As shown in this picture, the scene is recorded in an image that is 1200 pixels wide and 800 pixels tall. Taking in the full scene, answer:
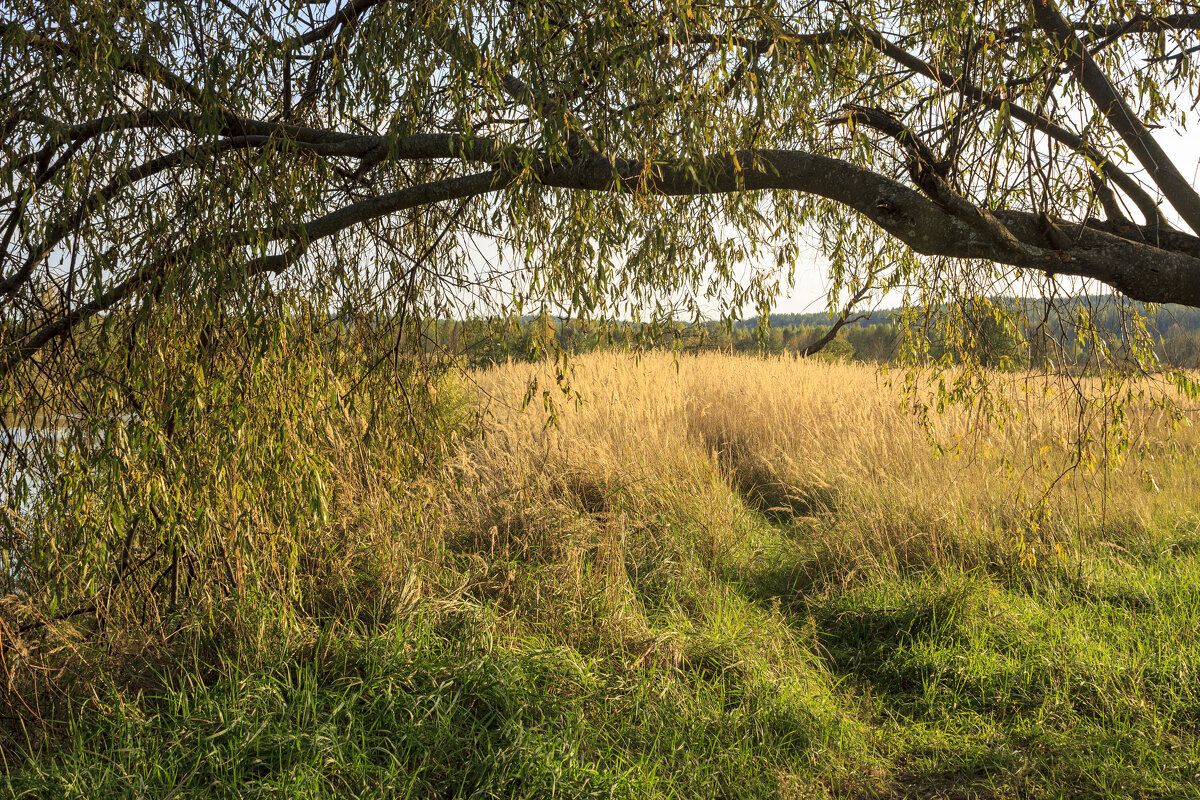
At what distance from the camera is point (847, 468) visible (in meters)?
5.57

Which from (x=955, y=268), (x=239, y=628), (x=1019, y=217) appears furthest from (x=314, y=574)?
(x=955, y=268)

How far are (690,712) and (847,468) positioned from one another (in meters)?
3.22

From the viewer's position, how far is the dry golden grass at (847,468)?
4.38m

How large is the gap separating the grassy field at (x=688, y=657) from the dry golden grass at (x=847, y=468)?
0.14 feet

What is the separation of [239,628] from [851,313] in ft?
11.5

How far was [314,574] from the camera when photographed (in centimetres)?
344

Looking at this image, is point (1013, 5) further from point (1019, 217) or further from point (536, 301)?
point (536, 301)

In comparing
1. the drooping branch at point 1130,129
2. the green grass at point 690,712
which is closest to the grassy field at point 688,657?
the green grass at point 690,712

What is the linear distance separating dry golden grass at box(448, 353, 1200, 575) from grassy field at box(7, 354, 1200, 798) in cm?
4

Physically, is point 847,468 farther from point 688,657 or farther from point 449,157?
point 449,157

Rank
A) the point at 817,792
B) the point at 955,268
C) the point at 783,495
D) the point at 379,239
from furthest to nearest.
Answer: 1. the point at 783,495
2. the point at 955,268
3. the point at 379,239
4. the point at 817,792

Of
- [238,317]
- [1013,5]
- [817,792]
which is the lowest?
[817,792]

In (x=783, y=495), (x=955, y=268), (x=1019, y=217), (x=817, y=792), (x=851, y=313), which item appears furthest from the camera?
(x=783, y=495)

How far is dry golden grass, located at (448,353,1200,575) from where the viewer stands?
4375 mm
